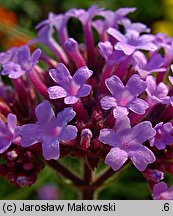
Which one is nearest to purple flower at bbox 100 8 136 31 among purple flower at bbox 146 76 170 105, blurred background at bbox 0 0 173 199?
purple flower at bbox 146 76 170 105

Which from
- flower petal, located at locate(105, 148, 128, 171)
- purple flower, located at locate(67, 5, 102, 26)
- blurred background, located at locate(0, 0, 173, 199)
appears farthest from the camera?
blurred background, located at locate(0, 0, 173, 199)

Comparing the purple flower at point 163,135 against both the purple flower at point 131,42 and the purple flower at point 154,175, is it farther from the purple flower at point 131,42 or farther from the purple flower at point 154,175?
the purple flower at point 131,42

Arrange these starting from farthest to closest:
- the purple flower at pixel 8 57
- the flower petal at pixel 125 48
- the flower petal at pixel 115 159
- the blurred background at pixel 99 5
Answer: the blurred background at pixel 99 5
the purple flower at pixel 8 57
the flower petal at pixel 125 48
the flower petal at pixel 115 159

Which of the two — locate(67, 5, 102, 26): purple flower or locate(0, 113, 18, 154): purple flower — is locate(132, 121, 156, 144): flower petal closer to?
locate(0, 113, 18, 154): purple flower

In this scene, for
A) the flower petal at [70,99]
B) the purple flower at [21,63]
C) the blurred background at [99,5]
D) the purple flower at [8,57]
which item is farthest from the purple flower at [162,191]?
the blurred background at [99,5]

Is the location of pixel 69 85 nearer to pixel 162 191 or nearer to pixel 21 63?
pixel 21 63
